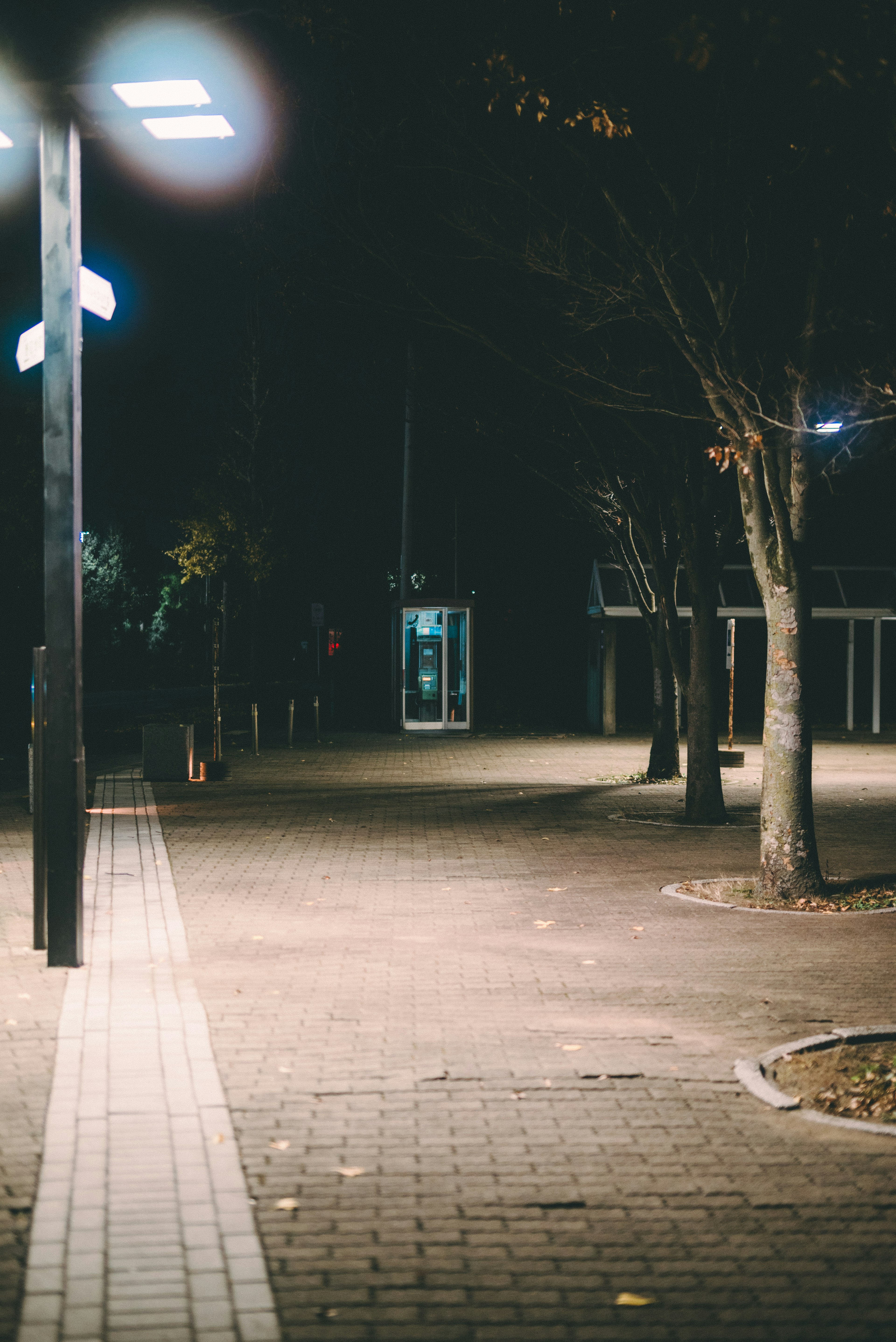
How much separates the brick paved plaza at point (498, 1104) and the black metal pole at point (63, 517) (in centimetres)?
61

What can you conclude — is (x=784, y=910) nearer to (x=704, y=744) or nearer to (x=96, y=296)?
(x=704, y=744)

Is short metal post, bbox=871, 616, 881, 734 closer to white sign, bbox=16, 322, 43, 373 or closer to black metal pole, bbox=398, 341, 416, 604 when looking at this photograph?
black metal pole, bbox=398, 341, 416, 604

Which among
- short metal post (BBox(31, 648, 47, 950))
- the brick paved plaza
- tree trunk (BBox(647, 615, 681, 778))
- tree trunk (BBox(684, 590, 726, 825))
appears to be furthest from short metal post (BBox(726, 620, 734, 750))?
short metal post (BBox(31, 648, 47, 950))

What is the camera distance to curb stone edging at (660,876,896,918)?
962 cm

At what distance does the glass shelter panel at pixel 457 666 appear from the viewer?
29781 mm

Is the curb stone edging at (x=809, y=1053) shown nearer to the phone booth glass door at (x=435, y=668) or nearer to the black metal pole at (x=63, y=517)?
the black metal pole at (x=63, y=517)

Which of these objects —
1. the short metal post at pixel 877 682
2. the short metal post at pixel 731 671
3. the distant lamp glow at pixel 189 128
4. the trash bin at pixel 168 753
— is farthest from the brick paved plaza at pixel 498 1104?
the short metal post at pixel 877 682

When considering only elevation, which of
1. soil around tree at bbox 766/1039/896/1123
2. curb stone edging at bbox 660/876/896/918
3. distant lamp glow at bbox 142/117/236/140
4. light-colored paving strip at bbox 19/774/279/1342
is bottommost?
curb stone edging at bbox 660/876/896/918

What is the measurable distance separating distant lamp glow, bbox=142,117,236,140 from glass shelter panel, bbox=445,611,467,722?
22.7m

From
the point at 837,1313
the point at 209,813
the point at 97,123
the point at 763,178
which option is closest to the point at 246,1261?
the point at 837,1313

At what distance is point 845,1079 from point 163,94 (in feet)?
19.8

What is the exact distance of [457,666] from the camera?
29.9m

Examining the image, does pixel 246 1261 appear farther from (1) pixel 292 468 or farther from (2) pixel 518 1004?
(1) pixel 292 468

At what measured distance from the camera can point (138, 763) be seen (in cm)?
2223
